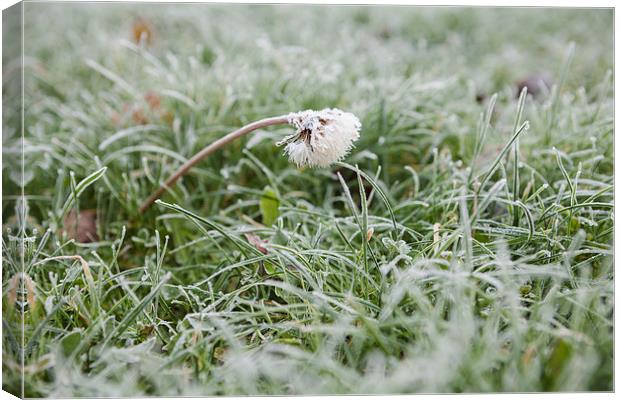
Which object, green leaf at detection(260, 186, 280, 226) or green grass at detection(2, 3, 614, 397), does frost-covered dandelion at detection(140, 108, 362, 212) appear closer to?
green grass at detection(2, 3, 614, 397)

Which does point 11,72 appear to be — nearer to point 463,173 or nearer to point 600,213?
point 463,173

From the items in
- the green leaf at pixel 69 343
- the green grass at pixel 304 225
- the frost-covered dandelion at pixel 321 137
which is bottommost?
the green leaf at pixel 69 343

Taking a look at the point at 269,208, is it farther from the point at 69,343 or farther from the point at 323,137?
the point at 69,343

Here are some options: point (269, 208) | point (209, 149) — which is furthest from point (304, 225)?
point (209, 149)

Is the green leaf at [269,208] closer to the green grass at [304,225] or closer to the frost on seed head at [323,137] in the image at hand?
the green grass at [304,225]

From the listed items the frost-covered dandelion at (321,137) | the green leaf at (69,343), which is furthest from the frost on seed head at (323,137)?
the green leaf at (69,343)

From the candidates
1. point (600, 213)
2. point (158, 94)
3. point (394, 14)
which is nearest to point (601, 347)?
point (600, 213)
